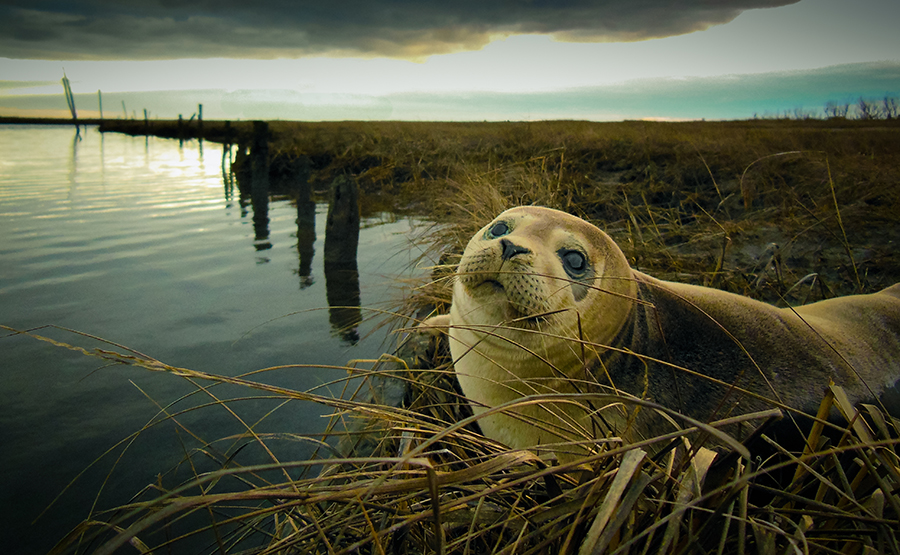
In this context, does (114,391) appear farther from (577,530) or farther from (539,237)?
(577,530)

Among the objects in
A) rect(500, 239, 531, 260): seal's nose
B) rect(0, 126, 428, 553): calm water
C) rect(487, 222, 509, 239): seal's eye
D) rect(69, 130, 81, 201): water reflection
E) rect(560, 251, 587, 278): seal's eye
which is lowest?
rect(0, 126, 428, 553): calm water

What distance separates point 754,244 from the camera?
563 cm

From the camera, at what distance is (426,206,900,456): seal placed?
76.6 inches

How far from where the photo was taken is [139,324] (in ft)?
19.2

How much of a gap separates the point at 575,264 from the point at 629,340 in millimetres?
434

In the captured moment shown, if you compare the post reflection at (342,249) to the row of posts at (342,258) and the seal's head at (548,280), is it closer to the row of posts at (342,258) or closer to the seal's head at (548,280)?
the row of posts at (342,258)

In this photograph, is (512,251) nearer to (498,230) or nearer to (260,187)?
(498,230)

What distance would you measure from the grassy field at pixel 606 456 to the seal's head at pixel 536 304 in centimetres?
26

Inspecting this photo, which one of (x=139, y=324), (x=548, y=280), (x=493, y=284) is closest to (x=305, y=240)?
(x=139, y=324)

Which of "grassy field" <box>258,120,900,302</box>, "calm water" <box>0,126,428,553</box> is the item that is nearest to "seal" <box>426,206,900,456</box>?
"grassy field" <box>258,120,900,302</box>

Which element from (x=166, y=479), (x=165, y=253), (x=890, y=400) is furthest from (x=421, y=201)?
(x=890, y=400)

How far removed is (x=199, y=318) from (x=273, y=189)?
12.5 m

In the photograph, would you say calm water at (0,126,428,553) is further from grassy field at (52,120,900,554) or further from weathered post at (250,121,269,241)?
grassy field at (52,120,900,554)

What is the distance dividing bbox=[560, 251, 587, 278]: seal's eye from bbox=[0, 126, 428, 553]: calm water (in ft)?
5.53
